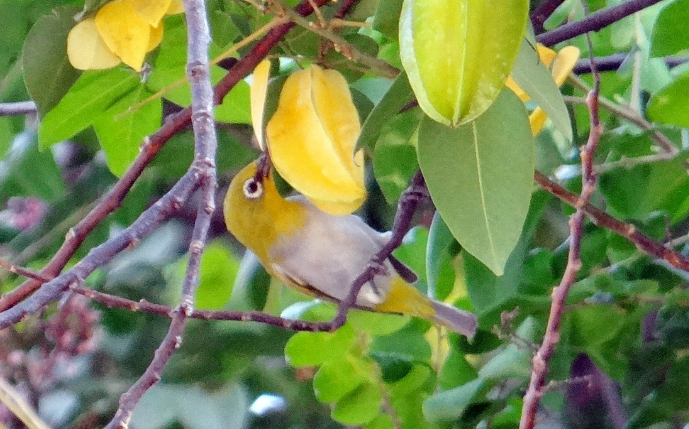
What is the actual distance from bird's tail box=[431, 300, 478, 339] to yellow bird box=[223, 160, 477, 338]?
0.07 meters

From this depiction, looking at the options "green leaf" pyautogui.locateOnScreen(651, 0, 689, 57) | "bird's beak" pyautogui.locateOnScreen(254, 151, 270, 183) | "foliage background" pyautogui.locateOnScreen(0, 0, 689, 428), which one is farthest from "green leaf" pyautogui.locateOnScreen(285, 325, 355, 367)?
"green leaf" pyautogui.locateOnScreen(651, 0, 689, 57)

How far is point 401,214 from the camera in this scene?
0.79 meters

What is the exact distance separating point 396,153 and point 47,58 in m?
0.28

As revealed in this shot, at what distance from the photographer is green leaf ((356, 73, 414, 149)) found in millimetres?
385

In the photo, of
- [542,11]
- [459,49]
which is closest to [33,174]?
[542,11]

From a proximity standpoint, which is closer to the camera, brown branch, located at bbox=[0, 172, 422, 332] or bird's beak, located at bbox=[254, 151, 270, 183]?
brown branch, located at bbox=[0, 172, 422, 332]

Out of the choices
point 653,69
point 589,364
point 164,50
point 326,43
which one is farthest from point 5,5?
point 589,364

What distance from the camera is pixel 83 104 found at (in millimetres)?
616

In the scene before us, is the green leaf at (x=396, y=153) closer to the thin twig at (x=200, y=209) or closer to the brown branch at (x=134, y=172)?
the brown branch at (x=134, y=172)

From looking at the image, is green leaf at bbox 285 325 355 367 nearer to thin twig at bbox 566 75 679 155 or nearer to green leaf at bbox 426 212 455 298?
green leaf at bbox 426 212 455 298

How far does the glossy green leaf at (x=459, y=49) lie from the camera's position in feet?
0.86

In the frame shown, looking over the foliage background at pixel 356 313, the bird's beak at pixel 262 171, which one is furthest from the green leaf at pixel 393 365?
the bird's beak at pixel 262 171

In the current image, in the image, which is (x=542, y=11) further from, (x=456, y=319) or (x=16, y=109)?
(x=16, y=109)

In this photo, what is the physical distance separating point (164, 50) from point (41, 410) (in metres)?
0.61
